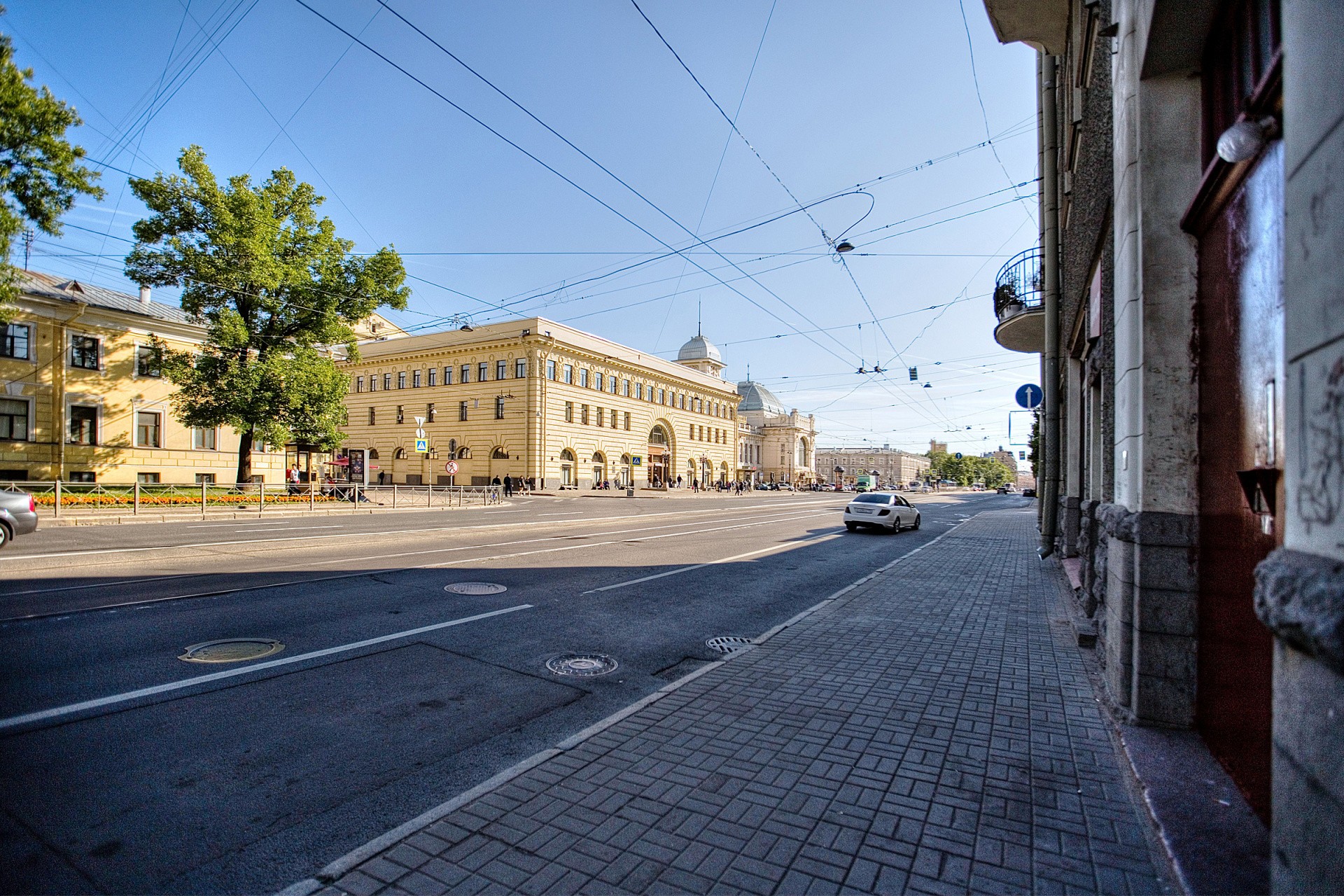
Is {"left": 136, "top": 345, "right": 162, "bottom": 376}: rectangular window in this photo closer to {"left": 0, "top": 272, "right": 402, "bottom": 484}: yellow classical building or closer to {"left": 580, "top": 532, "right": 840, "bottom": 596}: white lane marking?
{"left": 0, "top": 272, "right": 402, "bottom": 484}: yellow classical building

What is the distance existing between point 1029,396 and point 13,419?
130 ft

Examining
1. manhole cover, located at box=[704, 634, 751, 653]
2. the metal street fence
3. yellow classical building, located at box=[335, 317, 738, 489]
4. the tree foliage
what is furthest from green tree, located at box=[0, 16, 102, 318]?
the tree foliage

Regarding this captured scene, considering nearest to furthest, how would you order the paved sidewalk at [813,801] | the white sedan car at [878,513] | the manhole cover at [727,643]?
the paved sidewalk at [813,801] → the manhole cover at [727,643] → the white sedan car at [878,513]

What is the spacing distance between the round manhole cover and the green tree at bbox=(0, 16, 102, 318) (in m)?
18.5

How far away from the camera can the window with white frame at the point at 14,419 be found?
28.2 meters

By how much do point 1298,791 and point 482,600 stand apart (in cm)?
802

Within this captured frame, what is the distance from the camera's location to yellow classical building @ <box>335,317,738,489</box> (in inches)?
2067

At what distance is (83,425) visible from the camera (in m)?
30.2

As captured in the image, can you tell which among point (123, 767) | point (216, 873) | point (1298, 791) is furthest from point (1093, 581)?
point (123, 767)

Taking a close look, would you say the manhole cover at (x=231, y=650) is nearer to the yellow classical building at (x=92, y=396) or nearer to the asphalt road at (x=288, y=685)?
the asphalt road at (x=288, y=685)

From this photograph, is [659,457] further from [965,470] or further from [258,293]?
[965,470]

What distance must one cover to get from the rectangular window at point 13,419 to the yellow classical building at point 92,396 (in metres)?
0.03

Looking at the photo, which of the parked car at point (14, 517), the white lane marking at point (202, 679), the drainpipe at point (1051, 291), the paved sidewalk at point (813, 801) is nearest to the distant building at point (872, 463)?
the drainpipe at point (1051, 291)

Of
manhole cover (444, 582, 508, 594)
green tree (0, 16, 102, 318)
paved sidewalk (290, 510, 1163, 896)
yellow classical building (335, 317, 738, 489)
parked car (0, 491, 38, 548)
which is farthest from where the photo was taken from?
yellow classical building (335, 317, 738, 489)
